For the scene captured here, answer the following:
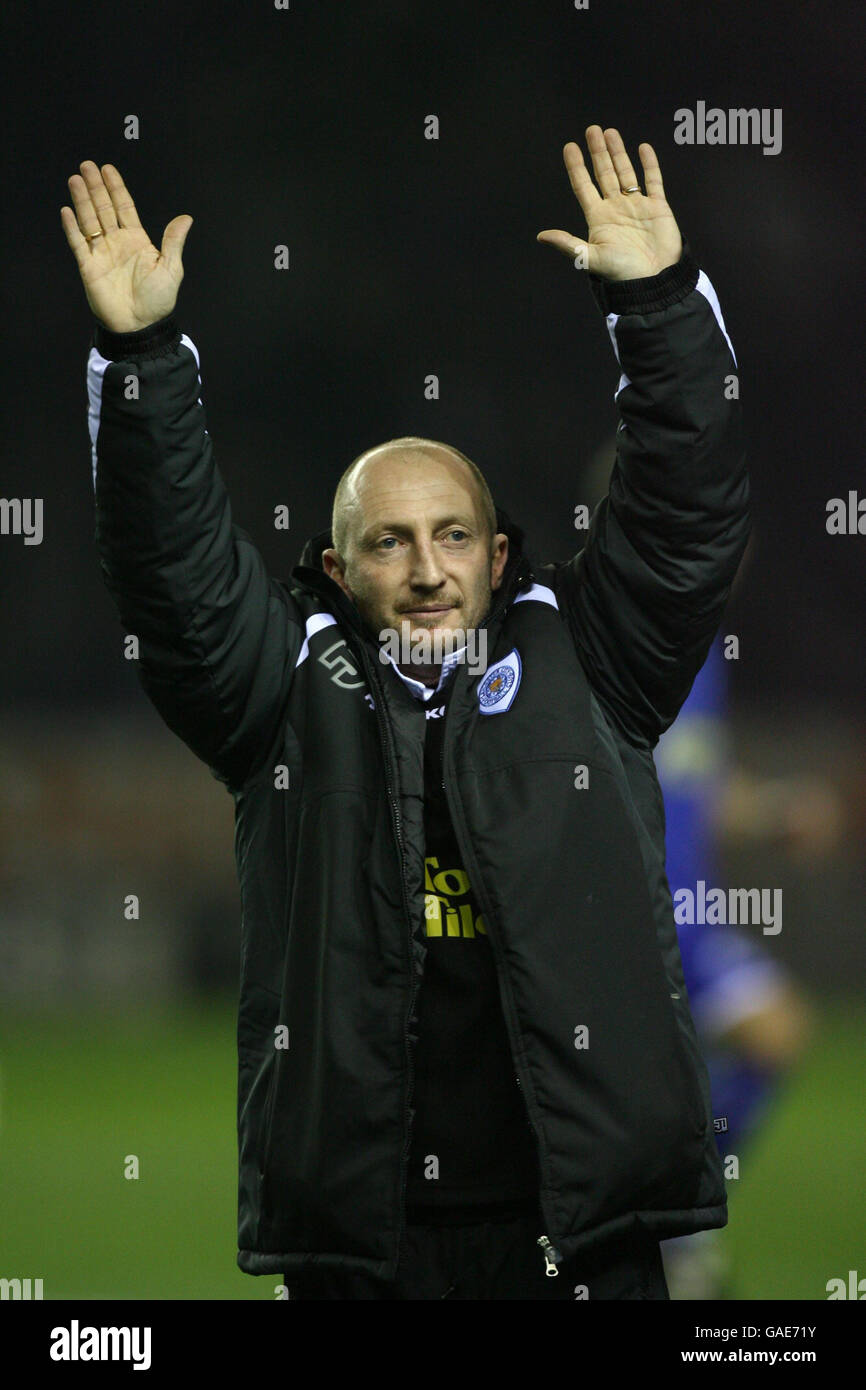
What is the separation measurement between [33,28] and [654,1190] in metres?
6.56

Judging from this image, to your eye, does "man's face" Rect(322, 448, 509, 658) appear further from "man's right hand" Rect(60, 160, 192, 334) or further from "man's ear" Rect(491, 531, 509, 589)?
"man's right hand" Rect(60, 160, 192, 334)

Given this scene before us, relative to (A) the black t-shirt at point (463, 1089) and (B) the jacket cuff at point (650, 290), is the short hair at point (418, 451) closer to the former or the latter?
(B) the jacket cuff at point (650, 290)

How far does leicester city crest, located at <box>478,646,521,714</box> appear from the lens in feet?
6.01

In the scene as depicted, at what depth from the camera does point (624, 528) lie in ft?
6.19

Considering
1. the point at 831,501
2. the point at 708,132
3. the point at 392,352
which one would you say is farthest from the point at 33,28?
the point at 831,501

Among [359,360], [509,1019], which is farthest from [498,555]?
[359,360]

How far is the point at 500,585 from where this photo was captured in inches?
78.0

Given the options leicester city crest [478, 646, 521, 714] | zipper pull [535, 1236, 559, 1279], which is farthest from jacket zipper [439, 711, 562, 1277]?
leicester city crest [478, 646, 521, 714]

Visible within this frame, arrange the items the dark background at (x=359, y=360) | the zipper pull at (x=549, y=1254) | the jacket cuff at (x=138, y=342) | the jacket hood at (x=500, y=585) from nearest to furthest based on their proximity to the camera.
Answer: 1. the zipper pull at (x=549, y=1254)
2. the jacket cuff at (x=138, y=342)
3. the jacket hood at (x=500, y=585)
4. the dark background at (x=359, y=360)

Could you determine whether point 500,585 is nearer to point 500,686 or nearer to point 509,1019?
point 500,686

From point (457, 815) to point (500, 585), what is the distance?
35 centimetres

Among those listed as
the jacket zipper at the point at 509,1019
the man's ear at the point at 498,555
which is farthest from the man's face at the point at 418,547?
the jacket zipper at the point at 509,1019

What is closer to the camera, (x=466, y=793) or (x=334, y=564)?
(x=466, y=793)

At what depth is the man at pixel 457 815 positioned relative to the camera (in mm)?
1688
